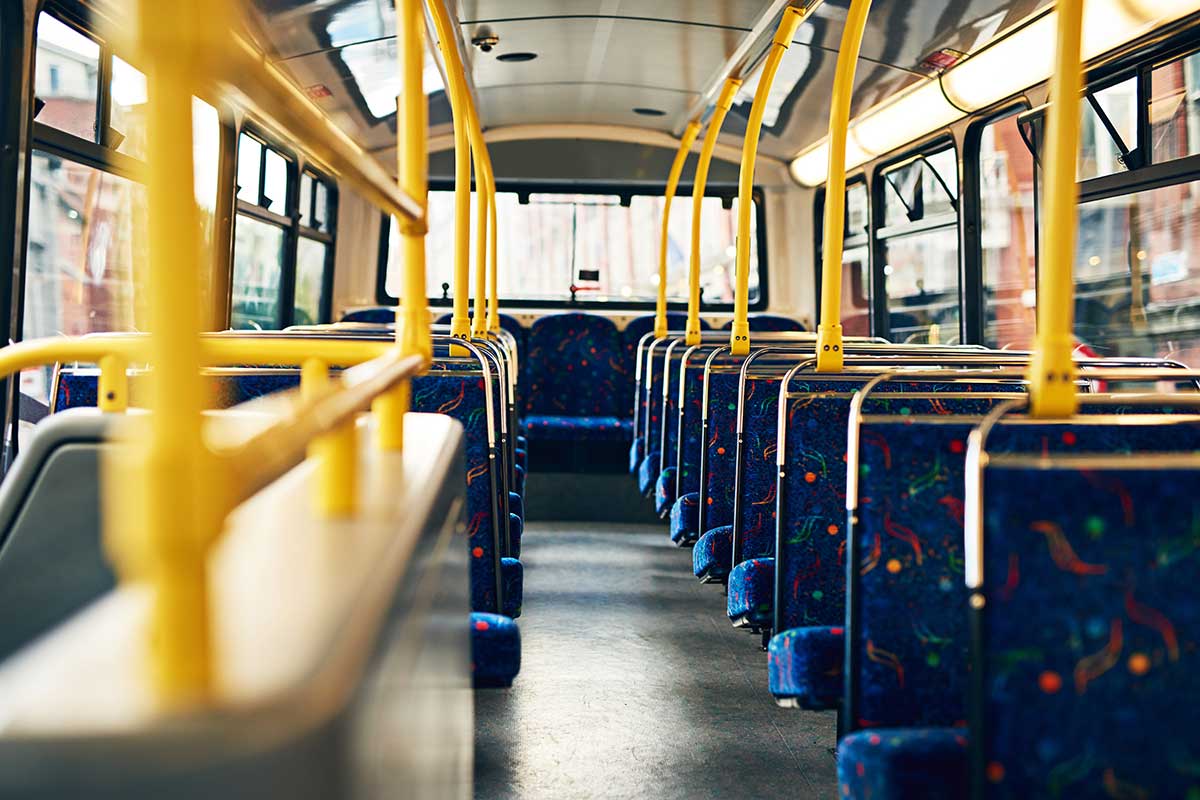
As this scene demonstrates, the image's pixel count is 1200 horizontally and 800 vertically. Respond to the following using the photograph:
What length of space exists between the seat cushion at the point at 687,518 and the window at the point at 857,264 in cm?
277

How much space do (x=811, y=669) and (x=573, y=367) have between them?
16.8 feet

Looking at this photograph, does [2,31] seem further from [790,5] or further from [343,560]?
[343,560]

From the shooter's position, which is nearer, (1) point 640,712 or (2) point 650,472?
(1) point 640,712

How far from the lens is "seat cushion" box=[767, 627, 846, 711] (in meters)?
2.02

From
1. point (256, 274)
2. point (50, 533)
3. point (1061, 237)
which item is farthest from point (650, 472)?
point (50, 533)

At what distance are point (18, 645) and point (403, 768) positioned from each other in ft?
2.47

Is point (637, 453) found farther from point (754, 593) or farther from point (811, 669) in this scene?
point (811, 669)

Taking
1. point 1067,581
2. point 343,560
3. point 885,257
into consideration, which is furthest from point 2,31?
point 885,257

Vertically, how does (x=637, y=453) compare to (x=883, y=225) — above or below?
below

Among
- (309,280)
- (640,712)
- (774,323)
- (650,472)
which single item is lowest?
(640,712)

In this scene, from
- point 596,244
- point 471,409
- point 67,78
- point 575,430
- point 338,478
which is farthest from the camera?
point 596,244

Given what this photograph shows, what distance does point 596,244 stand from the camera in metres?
7.42

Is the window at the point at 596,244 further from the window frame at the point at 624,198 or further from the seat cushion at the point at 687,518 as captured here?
the seat cushion at the point at 687,518

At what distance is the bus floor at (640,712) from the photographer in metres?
2.64
